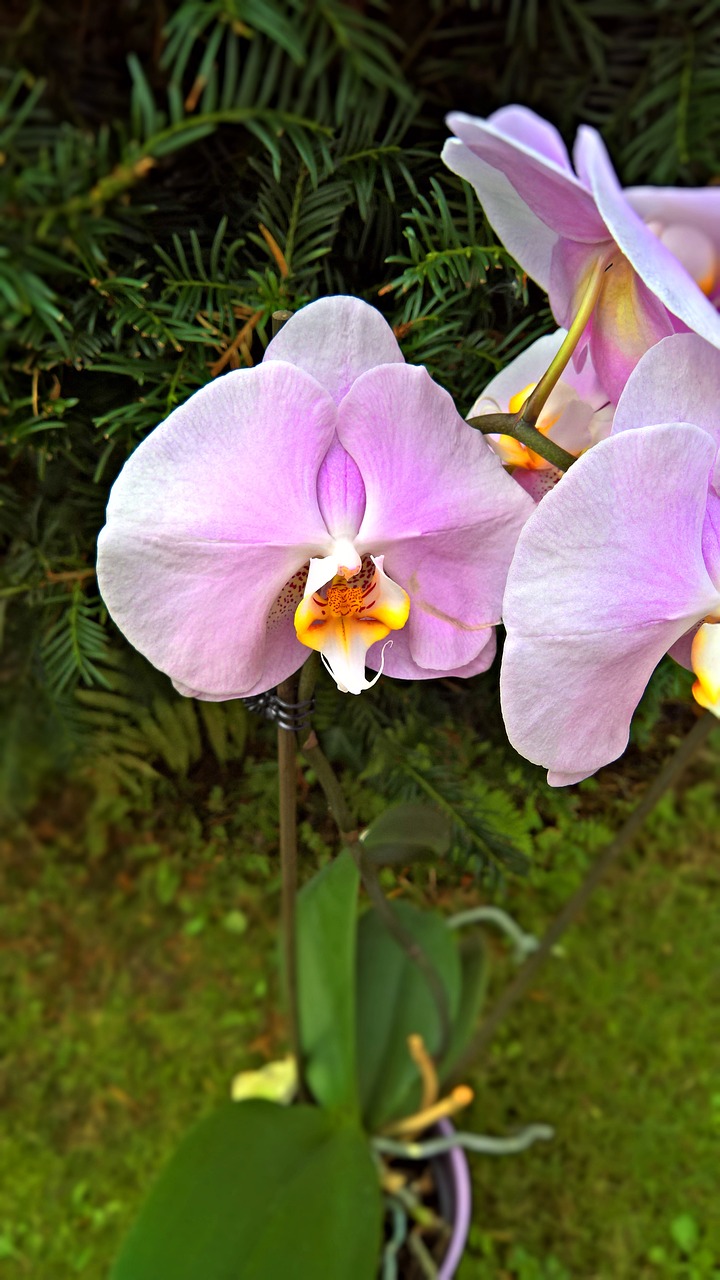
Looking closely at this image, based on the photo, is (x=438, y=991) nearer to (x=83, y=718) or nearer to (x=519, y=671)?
(x=83, y=718)

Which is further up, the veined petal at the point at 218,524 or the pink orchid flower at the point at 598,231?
the pink orchid flower at the point at 598,231

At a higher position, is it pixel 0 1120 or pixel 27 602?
pixel 27 602

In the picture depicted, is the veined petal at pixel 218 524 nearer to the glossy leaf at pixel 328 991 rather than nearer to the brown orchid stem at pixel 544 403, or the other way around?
the brown orchid stem at pixel 544 403

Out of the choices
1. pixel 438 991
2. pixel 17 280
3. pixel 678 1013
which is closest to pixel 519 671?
pixel 17 280

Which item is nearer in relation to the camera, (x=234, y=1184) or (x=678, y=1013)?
(x=234, y=1184)

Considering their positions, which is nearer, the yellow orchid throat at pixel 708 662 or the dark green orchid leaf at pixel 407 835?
the yellow orchid throat at pixel 708 662

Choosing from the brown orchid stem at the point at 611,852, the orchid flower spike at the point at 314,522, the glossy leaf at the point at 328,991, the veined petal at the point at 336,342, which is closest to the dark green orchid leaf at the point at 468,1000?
the brown orchid stem at the point at 611,852

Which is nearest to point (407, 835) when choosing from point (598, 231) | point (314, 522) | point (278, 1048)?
point (314, 522)

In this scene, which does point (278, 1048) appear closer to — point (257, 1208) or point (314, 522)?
point (257, 1208)

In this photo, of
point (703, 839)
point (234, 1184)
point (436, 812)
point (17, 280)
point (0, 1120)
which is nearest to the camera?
point (17, 280)
